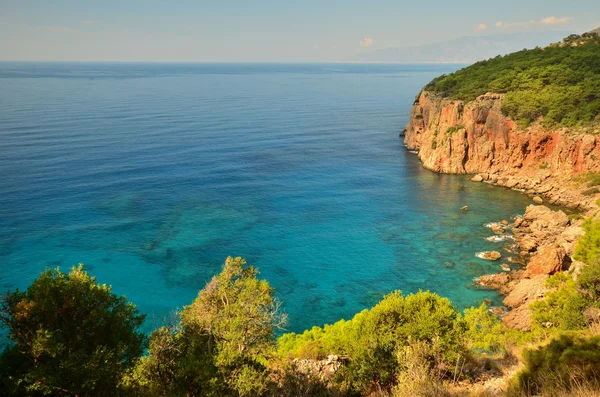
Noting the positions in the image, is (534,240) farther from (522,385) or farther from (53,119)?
(53,119)

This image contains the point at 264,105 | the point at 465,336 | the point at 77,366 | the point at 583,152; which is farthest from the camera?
the point at 264,105

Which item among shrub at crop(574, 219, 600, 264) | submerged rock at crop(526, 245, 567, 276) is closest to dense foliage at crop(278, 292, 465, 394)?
shrub at crop(574, 219, 600, 264)

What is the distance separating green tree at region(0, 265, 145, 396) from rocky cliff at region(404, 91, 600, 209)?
71000 millimetres

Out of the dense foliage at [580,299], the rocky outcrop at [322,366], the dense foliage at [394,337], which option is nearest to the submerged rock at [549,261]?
the dense foliage at [580,299]

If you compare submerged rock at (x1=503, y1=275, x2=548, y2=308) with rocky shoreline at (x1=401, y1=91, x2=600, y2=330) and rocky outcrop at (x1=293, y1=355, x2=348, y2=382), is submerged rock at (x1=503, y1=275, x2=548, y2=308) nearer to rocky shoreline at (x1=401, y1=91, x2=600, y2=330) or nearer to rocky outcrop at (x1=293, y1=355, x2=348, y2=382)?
rocky shoreline at (x1=401, y1=91, x2=600, y2=330)

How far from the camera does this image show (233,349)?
1869cm

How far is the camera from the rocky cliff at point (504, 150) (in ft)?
229

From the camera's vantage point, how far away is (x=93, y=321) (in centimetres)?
1752

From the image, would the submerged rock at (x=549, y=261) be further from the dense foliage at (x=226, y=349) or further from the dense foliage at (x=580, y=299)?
the dense foliage at (x=226, y=349)

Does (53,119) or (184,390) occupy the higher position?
(53,119)

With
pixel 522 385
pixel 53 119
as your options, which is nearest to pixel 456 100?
pixel 522 385

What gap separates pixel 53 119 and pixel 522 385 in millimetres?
137200

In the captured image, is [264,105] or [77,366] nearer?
[77,366]

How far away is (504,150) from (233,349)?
7900 cm
